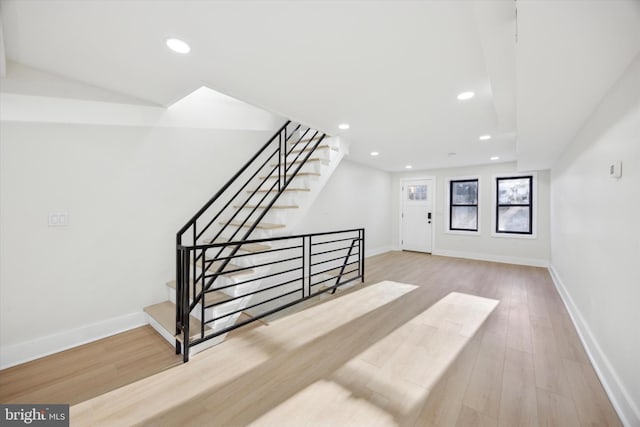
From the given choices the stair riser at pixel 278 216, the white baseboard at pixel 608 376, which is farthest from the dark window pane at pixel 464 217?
the stair riser at pixel 278 216

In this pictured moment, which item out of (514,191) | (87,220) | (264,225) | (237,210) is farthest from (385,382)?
(514,191)

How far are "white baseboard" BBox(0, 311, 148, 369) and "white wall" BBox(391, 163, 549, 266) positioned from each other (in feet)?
20.6

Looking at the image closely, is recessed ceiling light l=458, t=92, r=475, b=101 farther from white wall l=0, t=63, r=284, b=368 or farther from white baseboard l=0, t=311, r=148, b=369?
white baseboard l=0, t=311, r=148, b=369

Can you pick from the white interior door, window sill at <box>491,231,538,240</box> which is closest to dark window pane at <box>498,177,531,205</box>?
window sill at <box>491,231,538,240</box>

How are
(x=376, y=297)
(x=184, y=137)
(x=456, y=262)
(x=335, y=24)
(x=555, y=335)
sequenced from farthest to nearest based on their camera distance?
1. (x=456, y=262)
2. (x=376, y=297)
3. (x=184, y=137)
4. (x=555, y=335)
5. (x=335, y=24)

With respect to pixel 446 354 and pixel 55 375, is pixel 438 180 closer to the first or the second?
pixel 446 354

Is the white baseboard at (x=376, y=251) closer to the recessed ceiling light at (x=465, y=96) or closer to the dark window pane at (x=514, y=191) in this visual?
the dark window pane at (x=514, y=191)

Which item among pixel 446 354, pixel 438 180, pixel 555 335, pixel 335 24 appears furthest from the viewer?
pixel 438 180

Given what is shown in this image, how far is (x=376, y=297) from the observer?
3398 mm

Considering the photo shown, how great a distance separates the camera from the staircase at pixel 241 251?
2.12 meters

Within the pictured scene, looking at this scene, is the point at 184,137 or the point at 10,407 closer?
the point at 10,407

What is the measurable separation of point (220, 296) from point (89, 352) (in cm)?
110

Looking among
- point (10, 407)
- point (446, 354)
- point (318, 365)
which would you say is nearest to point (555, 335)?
point (446, 354)

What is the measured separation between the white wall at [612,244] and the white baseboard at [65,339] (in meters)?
3.80
